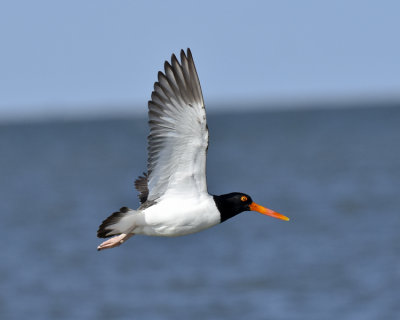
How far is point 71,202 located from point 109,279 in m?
16.0

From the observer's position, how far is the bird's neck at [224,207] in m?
11.7

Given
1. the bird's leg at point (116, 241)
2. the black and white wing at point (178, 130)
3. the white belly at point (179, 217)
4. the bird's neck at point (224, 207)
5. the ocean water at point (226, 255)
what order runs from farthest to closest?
the ocean water at point (226, 255) → the bird's leg at point (116, 241) → the bird's neck at point (224, 207) → the white belly at point (179, 217) → the black and white wing at point (178, 130)

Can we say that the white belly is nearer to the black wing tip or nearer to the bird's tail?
the bird's tail

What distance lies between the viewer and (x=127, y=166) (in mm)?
58406

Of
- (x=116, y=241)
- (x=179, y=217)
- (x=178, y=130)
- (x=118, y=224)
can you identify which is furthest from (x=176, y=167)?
(x=116, y=241)

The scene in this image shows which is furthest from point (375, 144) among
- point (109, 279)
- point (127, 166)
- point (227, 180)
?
point (109, 279)

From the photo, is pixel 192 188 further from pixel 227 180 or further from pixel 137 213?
pixel 227 180

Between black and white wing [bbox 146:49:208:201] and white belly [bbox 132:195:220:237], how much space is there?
162 millimetres

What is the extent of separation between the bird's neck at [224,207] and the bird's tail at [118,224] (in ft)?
3.42

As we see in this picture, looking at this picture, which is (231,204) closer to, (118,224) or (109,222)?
(118,224)

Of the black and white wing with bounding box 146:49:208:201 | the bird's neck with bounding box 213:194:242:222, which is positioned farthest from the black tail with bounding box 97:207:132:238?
the bird's neck with bounding box 213:194:242:222

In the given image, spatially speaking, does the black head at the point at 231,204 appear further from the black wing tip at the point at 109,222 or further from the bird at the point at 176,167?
the black wing tip at the point at 109,222

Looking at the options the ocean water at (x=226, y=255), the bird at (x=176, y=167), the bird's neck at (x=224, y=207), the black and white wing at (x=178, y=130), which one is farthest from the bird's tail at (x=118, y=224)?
the ocean water at (x=226, y=255)

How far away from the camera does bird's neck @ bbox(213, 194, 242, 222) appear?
459 inches
